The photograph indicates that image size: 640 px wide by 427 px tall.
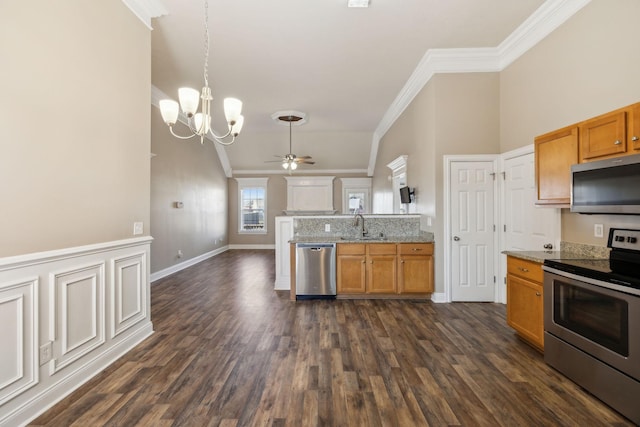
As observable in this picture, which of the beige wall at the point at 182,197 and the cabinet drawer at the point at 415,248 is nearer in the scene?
the cabinet drawer at the point at 415,248

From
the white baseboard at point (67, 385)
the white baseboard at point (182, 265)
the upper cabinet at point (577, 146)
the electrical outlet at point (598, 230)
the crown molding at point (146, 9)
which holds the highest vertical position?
the crown molding at point (146, 9)

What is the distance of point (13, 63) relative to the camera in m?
1.81

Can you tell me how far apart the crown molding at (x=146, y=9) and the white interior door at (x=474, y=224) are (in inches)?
156

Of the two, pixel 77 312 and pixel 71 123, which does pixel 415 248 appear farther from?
pixel 71 123

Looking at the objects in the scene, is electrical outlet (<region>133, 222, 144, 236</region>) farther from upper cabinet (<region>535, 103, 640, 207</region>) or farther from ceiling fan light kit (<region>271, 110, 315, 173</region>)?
ceiling fan light kit (<region>271, 110, 315, 173</region>)

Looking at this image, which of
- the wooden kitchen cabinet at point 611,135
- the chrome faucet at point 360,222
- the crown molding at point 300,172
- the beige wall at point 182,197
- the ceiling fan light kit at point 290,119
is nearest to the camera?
the wooden kitchen cabinet at point 611,135

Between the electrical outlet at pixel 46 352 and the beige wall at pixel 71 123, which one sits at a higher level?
the beige wall at pixel 71 123

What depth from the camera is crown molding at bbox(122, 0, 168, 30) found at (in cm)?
287

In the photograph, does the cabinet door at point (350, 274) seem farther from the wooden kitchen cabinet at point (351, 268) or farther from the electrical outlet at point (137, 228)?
the electrical outlet at point (137, 228)

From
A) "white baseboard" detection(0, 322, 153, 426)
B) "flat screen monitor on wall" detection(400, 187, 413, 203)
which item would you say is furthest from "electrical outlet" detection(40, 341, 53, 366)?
"flat screen monitor on wall" detection(400, 187, 413, 203)

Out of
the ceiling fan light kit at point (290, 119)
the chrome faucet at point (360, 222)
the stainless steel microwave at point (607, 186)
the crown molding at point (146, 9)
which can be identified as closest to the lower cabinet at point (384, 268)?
the chrome faucet at point (360, 222)

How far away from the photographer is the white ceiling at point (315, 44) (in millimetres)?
3129

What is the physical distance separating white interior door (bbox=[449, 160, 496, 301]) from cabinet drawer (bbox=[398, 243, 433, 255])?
0.32 metres

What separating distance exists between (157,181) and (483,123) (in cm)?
563
